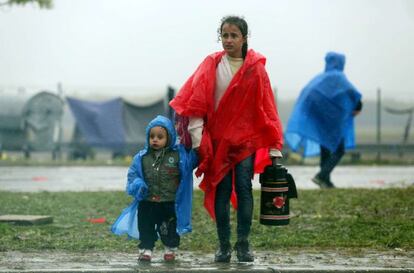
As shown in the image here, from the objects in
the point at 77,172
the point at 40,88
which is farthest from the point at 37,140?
the point at 77,172

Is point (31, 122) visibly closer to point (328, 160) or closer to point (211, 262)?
point (328, 160)

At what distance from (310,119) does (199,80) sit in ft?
24.8

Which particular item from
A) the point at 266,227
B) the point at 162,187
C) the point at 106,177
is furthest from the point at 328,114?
the point at 162,187

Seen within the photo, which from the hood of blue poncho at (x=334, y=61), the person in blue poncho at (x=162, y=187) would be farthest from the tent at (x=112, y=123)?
the person in blue poncho at (x=162, y=187)

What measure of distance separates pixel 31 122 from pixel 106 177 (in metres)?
7.54

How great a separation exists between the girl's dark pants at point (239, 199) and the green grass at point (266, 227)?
2.27ft

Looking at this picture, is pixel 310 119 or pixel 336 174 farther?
pixel 336 174

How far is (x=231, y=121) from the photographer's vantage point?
25.2 ft

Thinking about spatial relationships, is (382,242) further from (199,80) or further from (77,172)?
(77,172)

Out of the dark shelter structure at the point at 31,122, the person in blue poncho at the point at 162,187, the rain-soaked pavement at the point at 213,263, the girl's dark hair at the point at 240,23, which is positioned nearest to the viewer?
the rain-soaked pavement at the point at 213,263

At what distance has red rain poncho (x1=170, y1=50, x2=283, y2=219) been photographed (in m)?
7.64

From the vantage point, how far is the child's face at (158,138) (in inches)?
304

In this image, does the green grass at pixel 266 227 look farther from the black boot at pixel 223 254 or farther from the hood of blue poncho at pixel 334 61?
the hood of blue poncho at pixel 334 61

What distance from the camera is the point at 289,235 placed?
9195mm
